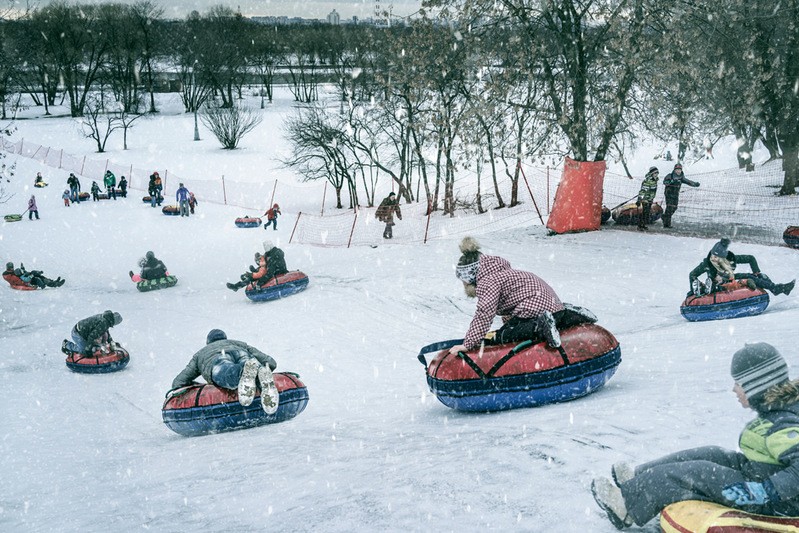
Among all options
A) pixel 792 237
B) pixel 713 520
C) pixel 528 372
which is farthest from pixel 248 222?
pixel 713 520

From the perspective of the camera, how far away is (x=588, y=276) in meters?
14.4

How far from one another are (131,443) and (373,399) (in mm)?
2876

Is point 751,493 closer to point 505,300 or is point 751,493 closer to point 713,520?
point 713,520

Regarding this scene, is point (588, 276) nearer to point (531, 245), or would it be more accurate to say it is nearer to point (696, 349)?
point (531, 245)

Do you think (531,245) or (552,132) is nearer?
(531,245)

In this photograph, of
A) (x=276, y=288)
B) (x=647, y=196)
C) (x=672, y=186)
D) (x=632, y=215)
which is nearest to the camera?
(x=276, y=288)

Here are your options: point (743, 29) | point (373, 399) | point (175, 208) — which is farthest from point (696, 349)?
point (175, 208)

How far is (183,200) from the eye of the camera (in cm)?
2823

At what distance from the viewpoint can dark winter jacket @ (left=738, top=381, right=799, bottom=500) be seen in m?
3.02

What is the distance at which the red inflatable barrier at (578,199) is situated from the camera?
17828mm

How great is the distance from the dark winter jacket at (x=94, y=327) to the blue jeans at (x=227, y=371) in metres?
5.01

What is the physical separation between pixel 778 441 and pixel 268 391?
5.09 m

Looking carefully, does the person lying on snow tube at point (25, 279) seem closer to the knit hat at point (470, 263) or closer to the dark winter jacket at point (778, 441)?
the knit hat at point (470, 263)

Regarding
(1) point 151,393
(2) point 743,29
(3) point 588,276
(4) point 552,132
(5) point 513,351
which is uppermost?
(2) point 743,29
